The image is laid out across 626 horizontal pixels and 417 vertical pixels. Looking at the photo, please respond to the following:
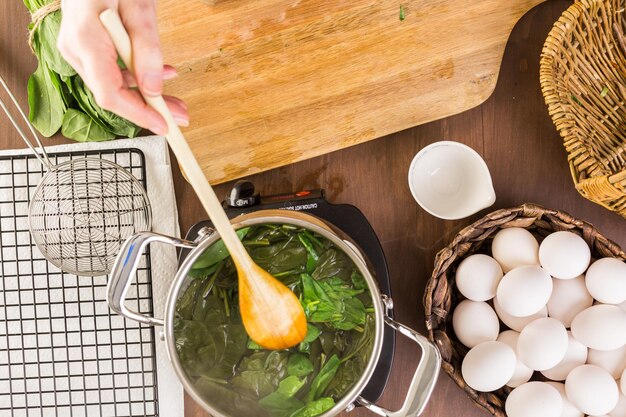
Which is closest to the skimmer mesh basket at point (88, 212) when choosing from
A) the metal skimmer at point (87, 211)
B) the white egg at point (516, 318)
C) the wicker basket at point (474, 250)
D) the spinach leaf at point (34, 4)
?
the metal skimmer at point (87, 211)

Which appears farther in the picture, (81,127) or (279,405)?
(81,127)

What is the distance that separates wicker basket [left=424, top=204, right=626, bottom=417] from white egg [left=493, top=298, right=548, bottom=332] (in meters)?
0.07

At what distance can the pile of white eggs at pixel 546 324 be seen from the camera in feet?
2.95

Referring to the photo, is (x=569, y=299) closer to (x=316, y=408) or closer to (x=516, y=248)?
(x=516, y=248)

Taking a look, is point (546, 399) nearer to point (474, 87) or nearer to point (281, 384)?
point (281, 384)

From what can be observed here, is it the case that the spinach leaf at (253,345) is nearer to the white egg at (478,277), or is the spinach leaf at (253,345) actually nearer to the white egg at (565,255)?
the white egg at (478,277)

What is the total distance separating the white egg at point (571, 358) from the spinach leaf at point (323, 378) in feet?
1.20

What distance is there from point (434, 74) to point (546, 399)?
0.52m

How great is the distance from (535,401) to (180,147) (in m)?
0.62

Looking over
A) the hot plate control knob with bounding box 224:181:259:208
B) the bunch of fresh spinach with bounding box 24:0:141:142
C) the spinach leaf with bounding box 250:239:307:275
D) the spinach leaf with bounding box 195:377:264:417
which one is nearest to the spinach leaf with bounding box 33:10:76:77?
the bunch of fresh spinach with bounding box 24:0:141:142

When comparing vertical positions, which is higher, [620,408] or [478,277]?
[478,277]

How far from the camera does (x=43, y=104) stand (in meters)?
1.05

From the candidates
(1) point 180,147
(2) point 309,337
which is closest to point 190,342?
(2) point 309,337

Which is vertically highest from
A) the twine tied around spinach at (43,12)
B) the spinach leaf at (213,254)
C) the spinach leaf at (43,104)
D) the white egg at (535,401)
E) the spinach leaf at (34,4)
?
the spinach leaf at (34,4)
